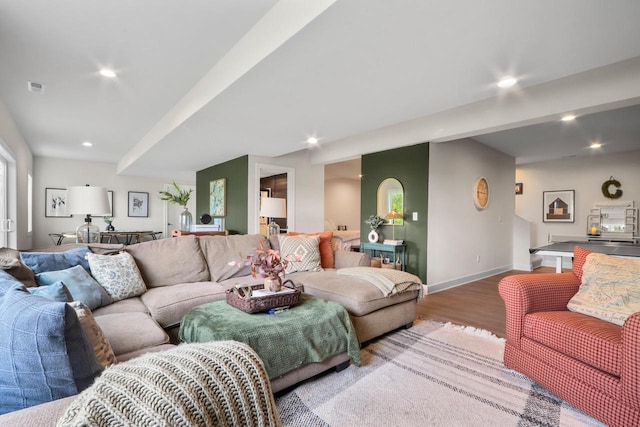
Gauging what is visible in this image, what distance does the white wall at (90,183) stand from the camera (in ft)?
22.3

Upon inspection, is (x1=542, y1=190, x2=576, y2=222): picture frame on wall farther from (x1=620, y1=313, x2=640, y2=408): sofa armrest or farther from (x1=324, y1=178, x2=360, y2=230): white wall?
(x1=620, y1=313, x2=640, y2=408): sofa armrest

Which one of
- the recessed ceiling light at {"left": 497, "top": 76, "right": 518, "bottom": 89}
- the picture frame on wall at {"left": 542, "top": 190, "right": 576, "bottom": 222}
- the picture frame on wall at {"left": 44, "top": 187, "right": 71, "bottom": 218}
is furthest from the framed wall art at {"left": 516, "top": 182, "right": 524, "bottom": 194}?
the picture frame on wall at {"left": 44, "top": 187, "right": 71, "bottom": 218}

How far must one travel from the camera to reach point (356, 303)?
2.39 metres

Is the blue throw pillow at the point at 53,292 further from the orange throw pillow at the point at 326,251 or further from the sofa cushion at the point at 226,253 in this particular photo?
the orange throw pillow at the point at 326,251

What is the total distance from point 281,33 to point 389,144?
9.84 feet

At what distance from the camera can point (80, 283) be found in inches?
78.6

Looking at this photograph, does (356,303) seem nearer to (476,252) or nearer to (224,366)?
(224,366)

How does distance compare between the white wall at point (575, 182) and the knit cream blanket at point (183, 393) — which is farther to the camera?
the white wall at point (575, 182)

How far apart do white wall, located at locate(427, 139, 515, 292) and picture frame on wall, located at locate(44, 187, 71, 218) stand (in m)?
7.79

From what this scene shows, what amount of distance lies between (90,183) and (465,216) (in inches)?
328

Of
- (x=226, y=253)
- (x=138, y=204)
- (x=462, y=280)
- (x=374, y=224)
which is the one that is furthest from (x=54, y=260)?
(x=138, y=204)

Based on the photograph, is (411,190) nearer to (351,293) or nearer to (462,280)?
(462,280)

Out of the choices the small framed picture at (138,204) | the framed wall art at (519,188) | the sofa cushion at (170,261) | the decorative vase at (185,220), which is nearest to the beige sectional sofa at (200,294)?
the sofa cushion at (170,261)

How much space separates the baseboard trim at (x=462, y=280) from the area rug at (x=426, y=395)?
1892 mm
